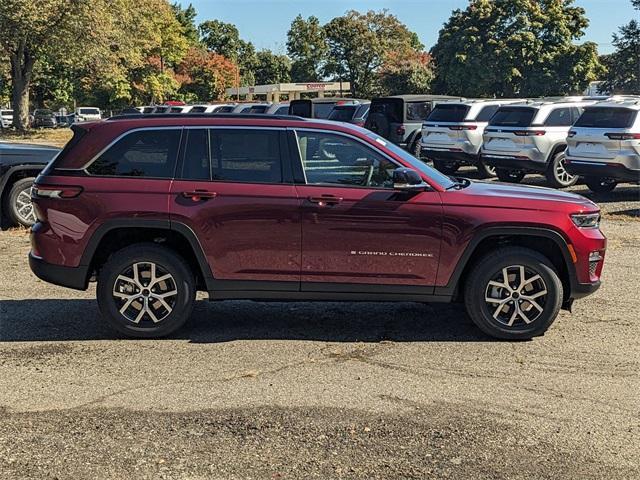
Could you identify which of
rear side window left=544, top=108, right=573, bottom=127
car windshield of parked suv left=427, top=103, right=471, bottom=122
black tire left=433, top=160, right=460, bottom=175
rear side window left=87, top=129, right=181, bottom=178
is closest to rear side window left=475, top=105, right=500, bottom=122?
car windshield of parked suv left=427, top=103, right=471, bottom=122

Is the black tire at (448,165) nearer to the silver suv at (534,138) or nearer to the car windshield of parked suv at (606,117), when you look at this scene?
the silver suv at (534,138)

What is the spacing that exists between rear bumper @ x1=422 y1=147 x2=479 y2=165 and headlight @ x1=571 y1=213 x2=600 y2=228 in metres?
11.3

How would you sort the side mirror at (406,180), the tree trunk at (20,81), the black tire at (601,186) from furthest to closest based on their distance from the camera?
the tree trunk at (20,81)
the black tire at (601,186)
the side mirror at (406,180)

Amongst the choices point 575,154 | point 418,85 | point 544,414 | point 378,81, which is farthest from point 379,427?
point 378,81

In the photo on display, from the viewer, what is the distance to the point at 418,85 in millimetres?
61156

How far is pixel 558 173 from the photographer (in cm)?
1505

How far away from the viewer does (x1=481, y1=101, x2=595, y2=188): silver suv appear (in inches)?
585

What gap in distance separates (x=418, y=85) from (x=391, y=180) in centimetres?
5759

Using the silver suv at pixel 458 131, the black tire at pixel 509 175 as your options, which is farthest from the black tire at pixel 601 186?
the silver suv at pixel 458 131

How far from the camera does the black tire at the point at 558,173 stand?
15.0 metres

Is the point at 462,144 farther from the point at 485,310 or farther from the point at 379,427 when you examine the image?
the point at 379,427

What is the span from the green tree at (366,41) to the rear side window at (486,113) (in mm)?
56894

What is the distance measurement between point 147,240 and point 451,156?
1242 cm

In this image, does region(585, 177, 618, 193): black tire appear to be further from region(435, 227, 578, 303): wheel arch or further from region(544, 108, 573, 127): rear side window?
region(435, 227, 578, 303): wheel arch
